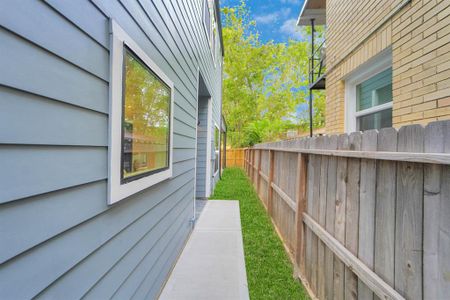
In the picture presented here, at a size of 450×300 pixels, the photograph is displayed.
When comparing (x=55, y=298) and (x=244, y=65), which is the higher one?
(x=244, y=65)

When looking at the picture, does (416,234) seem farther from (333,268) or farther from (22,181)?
(22,181)

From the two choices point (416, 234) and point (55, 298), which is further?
point (416, 234)

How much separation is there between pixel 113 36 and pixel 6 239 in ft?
3.57

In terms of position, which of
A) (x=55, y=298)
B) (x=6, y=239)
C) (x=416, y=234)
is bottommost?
(x=55, y=298)

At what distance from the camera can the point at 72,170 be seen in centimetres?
114

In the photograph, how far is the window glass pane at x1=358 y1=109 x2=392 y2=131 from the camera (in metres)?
3.49

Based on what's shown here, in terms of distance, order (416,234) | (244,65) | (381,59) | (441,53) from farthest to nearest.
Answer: (244,65), (381,59), (441,53), (416,234)

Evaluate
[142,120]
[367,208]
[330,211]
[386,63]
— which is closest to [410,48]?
[386,63]

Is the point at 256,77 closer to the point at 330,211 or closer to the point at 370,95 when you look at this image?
the point at 370,95

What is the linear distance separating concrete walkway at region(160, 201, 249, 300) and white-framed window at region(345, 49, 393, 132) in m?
2.63

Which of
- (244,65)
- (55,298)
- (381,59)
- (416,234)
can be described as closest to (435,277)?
(416,234)

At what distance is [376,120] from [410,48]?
1.17 meters

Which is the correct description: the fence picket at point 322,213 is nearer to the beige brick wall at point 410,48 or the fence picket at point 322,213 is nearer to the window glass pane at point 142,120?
the beige brick wall at point 410,48

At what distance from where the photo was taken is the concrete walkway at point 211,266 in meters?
2.77
